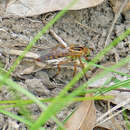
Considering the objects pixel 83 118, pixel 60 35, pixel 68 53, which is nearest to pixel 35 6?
pixel 60 35

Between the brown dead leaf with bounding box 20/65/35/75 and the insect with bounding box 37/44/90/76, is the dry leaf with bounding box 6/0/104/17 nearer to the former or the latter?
the insect with bounding box 37/44/90/76

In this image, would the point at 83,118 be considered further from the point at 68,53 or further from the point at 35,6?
the point at 35,6

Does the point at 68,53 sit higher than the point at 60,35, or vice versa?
the point at 60,35

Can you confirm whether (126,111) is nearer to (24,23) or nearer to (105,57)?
(105,57)

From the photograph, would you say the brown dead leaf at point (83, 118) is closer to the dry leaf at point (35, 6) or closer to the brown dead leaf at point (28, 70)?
the brown dead leaf at point (28, 70)

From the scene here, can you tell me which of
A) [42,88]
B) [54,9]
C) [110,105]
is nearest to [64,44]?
[54,9]
